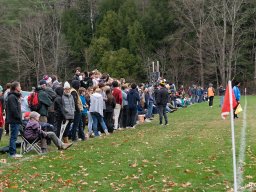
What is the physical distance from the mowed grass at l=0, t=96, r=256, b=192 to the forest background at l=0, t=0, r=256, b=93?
150 ft

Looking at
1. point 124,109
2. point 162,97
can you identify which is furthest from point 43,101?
point 162,97

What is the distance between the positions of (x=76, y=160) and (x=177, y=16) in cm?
5381

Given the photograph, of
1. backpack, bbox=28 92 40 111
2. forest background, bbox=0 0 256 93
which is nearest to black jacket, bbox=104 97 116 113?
backpack, bbox=28 92 40 111

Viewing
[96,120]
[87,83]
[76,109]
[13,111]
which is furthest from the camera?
[87,83]

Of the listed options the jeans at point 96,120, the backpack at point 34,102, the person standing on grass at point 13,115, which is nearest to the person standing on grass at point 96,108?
the jeans at point 96,120

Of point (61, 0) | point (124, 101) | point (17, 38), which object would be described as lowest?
point (124, 101)

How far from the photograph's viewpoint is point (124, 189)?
351 inches

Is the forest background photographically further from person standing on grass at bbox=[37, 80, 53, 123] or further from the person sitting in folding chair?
the person sitting in folding chair

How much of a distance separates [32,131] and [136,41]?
50.3 metres

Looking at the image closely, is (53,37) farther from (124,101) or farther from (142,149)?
(142,149)

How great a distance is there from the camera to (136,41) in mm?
62344

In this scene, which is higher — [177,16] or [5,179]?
[177,16]

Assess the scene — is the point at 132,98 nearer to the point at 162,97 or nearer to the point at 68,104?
the point at 162,97

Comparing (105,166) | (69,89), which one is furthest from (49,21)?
(105,166)
